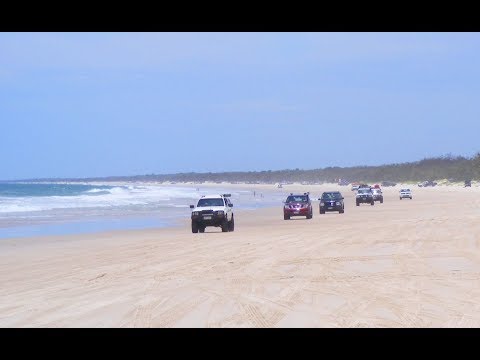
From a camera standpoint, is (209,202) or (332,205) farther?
(332,205)

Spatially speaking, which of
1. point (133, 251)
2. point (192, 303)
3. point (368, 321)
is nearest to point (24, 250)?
point (133, 251)

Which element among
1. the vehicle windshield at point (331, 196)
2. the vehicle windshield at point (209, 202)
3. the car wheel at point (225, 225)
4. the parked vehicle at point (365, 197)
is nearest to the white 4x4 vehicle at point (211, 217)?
the car wheel at point (225, 225)

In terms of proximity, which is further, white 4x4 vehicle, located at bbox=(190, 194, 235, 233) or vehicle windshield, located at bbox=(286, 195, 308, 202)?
vehicle windshield, located at bbox=(286, 195, 308, 202)

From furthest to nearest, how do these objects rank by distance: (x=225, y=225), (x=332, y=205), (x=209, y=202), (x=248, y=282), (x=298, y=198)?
(x=332, y=205) → (x=298, y=198) → (x=209, y=202) → (x=225, y=225) → (x=248, y=282)

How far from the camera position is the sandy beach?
11.7 metres

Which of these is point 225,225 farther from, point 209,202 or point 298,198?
point 298,198

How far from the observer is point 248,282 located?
16.0m

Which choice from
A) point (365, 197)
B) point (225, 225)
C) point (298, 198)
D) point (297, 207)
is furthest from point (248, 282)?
point (365, 197)

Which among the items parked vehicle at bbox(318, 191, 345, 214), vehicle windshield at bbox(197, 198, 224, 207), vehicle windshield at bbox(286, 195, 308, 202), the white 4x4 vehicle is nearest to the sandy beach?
the white 4x4 vehicle

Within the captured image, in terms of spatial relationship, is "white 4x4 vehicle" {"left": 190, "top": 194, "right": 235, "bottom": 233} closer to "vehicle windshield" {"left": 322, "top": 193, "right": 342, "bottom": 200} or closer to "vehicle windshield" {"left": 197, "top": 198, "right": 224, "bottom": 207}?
"vehicle windshield" {"left": 197, "top": 198, "right": 224, "bottom": 207}

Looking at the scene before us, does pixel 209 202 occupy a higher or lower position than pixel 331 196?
higher
